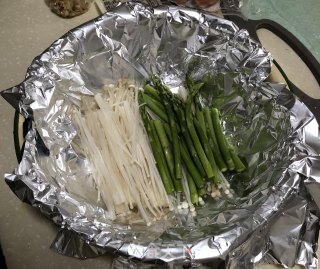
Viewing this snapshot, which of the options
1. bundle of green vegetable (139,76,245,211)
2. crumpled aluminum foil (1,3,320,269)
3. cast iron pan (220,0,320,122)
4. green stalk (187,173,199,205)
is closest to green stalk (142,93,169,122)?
bundle of green vegetable (139,76,245,211)

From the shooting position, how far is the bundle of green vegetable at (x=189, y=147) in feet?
4.17

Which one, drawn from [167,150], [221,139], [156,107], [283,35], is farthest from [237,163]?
[283,35]

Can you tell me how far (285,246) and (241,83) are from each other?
1.92 feet

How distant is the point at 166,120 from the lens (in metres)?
1.38

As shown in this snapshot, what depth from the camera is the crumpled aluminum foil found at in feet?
3.35

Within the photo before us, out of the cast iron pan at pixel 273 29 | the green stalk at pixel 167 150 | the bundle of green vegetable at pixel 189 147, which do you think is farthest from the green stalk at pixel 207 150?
the cast iron pan at pixel 273 29

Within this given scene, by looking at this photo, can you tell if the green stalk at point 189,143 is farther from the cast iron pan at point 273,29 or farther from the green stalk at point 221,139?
the cast iron pan at point 273,29

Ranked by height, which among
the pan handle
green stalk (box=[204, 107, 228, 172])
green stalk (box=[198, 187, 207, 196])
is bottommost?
green stalk (box=[198, 187, 207, 196])

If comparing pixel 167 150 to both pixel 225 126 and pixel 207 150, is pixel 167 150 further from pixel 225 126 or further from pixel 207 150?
pixel 225 126

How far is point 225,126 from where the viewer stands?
1.44 m

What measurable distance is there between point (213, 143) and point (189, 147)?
0.09 m

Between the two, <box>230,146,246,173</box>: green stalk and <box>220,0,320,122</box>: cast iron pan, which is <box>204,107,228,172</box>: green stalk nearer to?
<box>230,146,246,173</box>: green stalk

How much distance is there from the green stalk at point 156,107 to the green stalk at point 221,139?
0.17m

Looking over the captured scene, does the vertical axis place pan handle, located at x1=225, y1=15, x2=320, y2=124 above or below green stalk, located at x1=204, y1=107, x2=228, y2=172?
above
